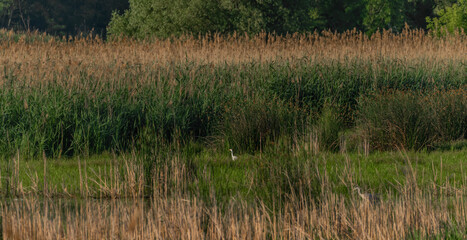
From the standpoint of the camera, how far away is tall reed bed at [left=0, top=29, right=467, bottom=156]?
8.95 m

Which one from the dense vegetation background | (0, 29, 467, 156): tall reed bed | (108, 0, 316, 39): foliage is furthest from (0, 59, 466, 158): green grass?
(108, 0, 316, 39): foliage

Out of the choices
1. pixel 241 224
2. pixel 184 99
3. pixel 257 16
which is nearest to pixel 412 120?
pixel 184 99

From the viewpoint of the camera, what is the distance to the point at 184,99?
10438 mm

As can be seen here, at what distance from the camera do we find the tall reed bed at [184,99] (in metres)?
8.95

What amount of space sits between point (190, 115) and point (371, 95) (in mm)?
3613

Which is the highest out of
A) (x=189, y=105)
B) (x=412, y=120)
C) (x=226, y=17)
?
(x=226, y=17)

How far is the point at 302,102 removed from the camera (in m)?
11.4

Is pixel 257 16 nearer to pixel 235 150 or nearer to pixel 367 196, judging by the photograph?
pixel 235 150

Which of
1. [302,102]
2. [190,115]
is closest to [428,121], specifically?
[302,102]

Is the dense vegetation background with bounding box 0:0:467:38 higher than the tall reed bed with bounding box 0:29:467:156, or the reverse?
the dense vegetation background with bounding box 0:0:467:38

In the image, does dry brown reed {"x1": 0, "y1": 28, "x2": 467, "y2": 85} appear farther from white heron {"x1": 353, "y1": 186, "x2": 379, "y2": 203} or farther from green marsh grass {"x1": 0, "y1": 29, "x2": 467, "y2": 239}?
white heron {"x1": 353, "y1": 186, "x2": 379, "y2": 203}

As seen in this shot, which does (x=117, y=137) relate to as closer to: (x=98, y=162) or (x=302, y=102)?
(x=98, y=162)

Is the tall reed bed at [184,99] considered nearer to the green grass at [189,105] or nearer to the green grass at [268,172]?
the green grass at [189,105]

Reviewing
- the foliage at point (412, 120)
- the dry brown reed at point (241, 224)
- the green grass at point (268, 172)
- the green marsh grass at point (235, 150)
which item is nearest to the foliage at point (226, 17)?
the green marsh grass at point (235, 150)
